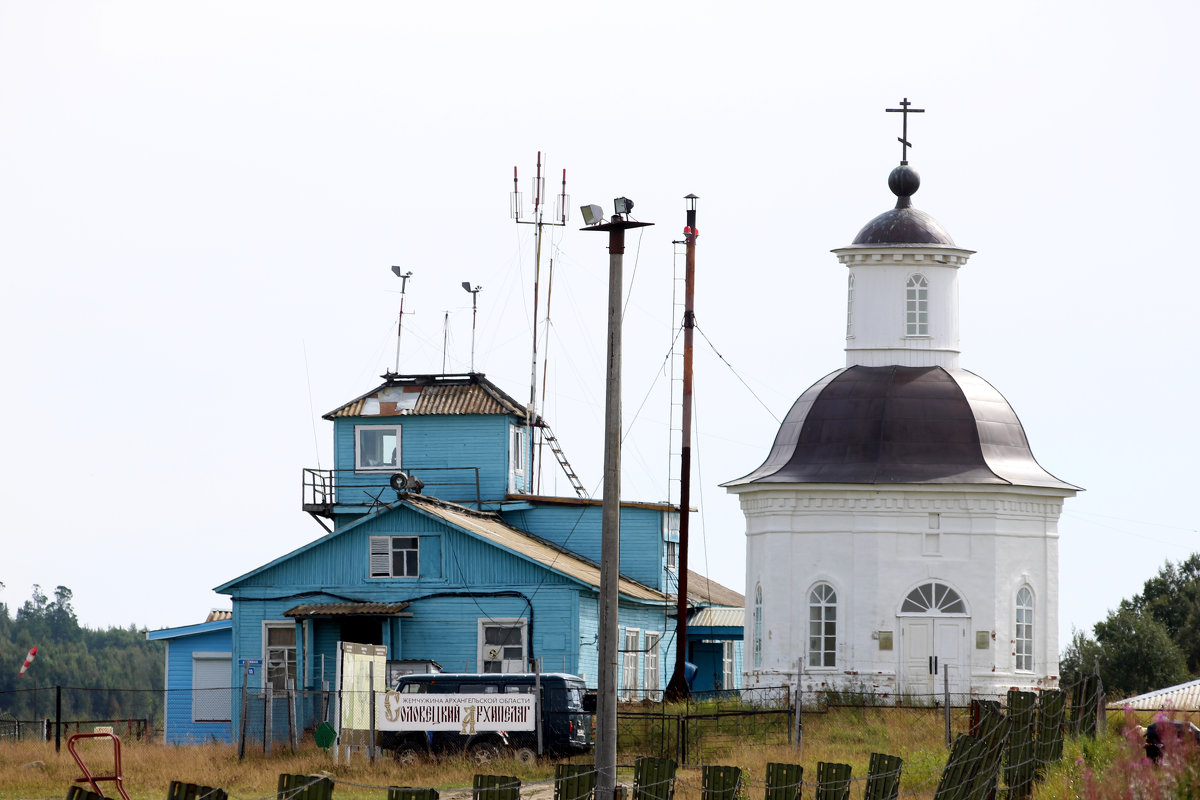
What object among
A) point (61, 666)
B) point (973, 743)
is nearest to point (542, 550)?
point (973, 743)

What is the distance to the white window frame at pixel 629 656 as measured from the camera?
140 ft

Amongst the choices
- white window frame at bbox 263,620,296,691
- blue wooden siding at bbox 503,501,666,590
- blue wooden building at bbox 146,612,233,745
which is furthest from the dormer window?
white window frame at bbox 263,620,296,691

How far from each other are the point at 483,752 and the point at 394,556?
12001 mm

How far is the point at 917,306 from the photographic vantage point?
124 ft

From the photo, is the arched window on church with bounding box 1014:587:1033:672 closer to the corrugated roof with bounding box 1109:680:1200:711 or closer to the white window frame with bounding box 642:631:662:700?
the corrugated roof with bounding box 1109:680:1200:711

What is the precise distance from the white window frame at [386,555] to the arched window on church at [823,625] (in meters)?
9.59

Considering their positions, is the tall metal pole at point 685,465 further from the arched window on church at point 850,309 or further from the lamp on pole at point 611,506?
the lamp on pole at point 611,506

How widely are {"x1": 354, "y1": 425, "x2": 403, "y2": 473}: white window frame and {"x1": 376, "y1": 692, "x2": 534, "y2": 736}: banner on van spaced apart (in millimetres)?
16160

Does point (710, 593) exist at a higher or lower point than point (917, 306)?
lower

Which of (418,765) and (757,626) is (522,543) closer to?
(757,626)

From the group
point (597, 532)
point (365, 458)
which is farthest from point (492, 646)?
point (365, 458)

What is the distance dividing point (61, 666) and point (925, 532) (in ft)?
296

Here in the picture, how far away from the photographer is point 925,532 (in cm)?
3550

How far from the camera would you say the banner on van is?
29.3 m
